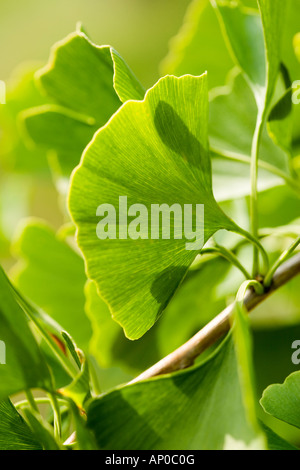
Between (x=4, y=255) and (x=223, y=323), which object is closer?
(x=223, y=323)

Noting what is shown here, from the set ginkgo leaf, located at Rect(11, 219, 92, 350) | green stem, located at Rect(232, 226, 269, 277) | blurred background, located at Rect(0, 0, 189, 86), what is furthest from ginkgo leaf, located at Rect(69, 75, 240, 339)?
blurred background, located at Rect(0, 0, 189, 86)

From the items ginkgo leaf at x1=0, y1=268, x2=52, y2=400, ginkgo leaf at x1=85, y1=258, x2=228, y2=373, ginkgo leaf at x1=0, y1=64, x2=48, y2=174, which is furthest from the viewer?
ginkgo leaf at x1=0, y1=64, x2=48, y2=174

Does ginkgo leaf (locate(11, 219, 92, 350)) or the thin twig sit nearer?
the thin twig

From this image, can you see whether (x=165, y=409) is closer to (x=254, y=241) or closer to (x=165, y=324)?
(x=254, y=241)

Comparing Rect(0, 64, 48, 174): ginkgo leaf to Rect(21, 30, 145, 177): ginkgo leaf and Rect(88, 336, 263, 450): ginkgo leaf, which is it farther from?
Rect(88, 336, 263, 450): ginkgo leaf

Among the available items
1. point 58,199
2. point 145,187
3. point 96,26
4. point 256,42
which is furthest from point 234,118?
point 96,26

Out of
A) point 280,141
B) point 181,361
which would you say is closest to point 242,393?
point 181,361
